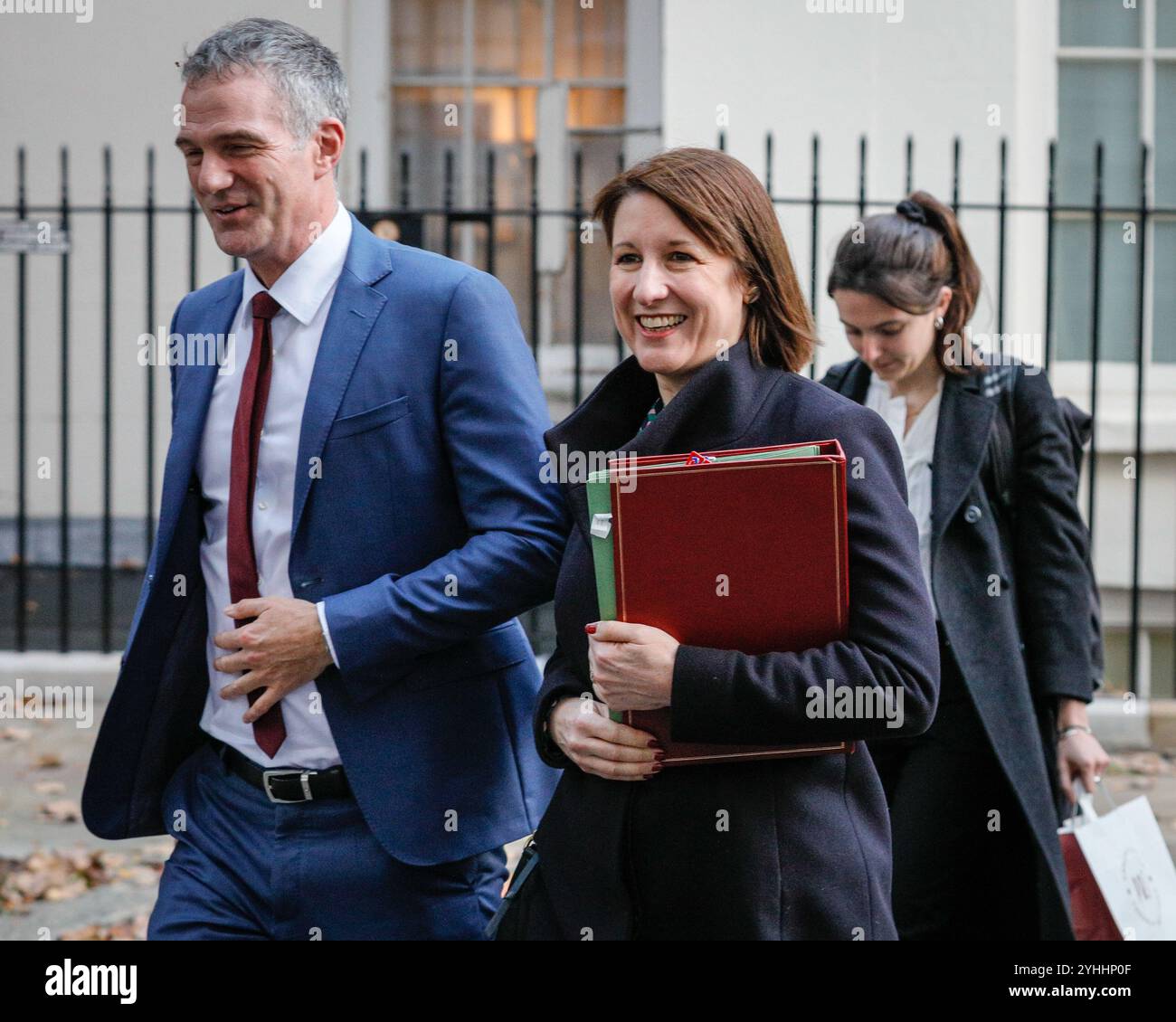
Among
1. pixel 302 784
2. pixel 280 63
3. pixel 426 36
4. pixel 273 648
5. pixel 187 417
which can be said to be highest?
pixel 426 36

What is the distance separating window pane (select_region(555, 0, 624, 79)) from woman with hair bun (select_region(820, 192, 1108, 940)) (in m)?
6.12

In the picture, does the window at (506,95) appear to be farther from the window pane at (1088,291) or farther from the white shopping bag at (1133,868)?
the white shopping bag at (1133,868)

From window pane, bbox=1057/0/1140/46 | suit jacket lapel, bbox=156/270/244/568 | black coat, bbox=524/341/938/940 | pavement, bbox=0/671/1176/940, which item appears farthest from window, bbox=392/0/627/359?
black coat, bbox=524/341/938/940

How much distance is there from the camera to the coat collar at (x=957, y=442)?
339 cm

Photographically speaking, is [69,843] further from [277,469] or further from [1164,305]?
[1164,305]

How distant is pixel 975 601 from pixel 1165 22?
597 cm

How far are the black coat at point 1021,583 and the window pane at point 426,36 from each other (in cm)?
656

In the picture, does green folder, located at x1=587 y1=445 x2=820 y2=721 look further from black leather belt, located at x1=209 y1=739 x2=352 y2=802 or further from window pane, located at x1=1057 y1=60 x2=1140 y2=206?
window pane, located at x1=1057 y1=60 x2=1140 y2=206

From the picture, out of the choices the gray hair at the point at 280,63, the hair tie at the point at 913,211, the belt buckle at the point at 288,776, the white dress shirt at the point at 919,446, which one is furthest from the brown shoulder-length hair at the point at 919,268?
the belt buckle at the point at 288,776

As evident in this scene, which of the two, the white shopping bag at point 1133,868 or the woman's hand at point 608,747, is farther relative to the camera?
the white shopping bag at point 1133,868

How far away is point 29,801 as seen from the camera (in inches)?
241

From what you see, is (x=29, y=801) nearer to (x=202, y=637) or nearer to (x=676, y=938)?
(x=202, y=637)

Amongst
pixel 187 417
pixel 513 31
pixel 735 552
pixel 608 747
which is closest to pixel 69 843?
pixel 187 417

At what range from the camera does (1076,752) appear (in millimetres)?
3520
